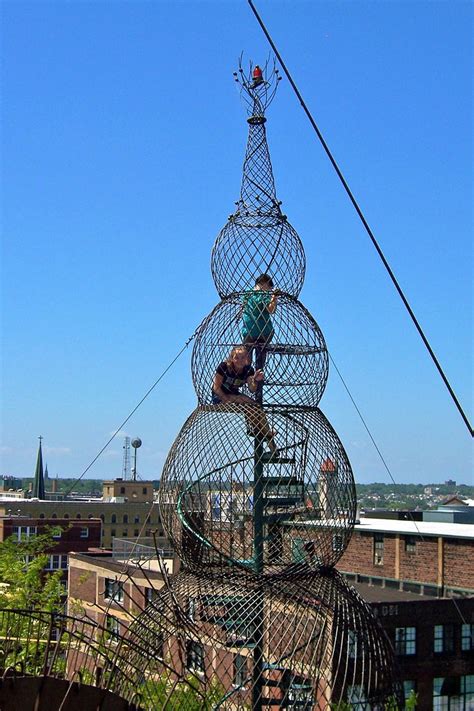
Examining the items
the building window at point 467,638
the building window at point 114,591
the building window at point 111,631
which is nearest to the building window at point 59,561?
the building window at point 114,591

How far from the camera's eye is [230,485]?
11.9m

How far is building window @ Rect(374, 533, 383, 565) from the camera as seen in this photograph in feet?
142

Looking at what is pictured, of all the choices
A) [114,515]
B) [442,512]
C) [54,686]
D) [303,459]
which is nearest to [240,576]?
[303,459]

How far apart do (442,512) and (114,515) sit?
45481 mm

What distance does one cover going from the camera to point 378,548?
43500 mm

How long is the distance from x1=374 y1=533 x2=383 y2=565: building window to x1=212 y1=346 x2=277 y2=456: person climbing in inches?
1289

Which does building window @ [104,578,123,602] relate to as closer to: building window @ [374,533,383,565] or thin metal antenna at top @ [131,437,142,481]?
building window @ [374,533,383,565]

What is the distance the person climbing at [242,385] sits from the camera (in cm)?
1163

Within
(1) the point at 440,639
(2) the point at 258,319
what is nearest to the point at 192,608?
(2) the point at 258,319

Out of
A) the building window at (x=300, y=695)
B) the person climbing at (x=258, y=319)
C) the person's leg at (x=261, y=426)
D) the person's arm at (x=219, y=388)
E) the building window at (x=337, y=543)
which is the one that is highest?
the person climbing at (x=258, y=319)

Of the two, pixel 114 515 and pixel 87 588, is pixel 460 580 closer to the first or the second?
pixel 87 588

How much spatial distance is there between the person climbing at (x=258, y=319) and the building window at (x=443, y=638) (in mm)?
22476

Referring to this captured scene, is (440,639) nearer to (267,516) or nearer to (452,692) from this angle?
(452,692)

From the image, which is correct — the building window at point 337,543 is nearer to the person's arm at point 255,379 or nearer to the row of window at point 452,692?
the person's arm at point 255,379
